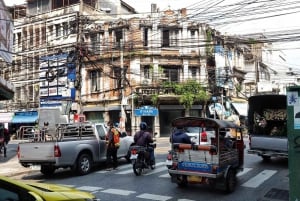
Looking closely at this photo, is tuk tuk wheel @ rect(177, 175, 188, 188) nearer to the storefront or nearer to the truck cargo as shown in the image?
the truck cargo

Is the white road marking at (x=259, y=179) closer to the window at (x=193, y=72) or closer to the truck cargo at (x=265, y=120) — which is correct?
the truck cargo at (x=265, y=120)

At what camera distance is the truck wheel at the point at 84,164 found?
1316 cm

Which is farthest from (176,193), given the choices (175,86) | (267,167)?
(175,86)

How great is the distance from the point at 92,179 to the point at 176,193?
355 centimetres

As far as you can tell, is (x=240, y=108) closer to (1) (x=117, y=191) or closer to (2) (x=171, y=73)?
(2) (x=171, y=73)

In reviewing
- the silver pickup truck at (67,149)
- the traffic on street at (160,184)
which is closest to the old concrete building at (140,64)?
the silver pickup truck at (67,149)

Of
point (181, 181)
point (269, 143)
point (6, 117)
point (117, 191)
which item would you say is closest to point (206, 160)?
point (181, 181)

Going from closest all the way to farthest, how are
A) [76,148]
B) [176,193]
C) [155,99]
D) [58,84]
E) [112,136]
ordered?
[176,193] < [76,148] < [112,136] < [58,84] < [155,99]

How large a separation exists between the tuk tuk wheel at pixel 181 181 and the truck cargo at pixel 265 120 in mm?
5847

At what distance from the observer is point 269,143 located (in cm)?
1504

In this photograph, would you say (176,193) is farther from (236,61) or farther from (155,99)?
(236,61)

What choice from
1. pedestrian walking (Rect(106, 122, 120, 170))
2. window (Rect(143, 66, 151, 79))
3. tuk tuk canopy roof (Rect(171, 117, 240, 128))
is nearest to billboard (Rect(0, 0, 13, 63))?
pedestrian walking (Rect(106, 122, 120, 170))

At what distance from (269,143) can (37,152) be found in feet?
28.8

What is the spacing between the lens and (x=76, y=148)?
13.1m
